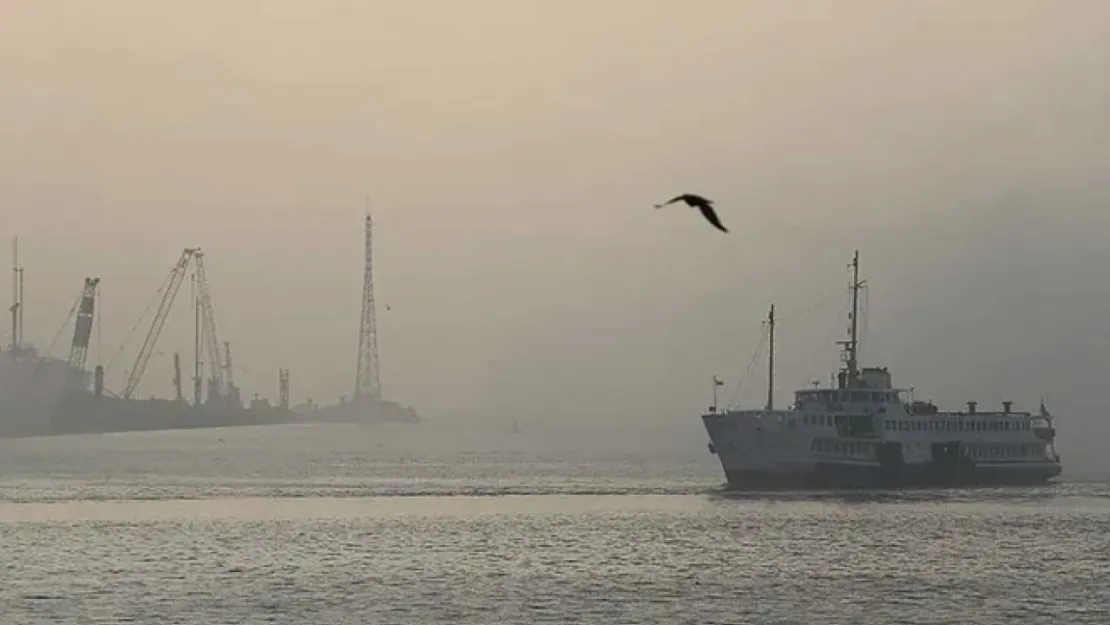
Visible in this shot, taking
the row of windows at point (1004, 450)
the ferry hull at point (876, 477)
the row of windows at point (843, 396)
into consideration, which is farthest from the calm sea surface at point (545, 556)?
the row of windows at point (843, 396)

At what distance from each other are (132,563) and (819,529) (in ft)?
123

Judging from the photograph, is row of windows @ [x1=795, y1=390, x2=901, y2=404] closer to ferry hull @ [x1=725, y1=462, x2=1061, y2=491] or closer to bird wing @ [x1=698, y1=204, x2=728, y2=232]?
ferry hull @ [x1=725, y1=462, x2=1061, y2=491]

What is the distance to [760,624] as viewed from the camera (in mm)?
52875

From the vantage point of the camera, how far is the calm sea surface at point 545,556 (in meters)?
56.3

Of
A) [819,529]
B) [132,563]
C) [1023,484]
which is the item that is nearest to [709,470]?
[1023,484]

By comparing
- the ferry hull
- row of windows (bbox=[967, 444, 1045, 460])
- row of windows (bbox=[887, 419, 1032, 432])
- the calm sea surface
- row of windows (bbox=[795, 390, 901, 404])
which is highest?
row of windows (bbox=[795, 390, 901, 404])

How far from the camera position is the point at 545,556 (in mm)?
73812

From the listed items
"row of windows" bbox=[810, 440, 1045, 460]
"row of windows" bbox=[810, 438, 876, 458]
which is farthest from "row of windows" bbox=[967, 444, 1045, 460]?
A: "row of windows" bbox=[810, 438, 876, 458]

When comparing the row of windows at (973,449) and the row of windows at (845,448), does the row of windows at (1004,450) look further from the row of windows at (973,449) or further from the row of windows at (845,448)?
the row of windows at (845,448)

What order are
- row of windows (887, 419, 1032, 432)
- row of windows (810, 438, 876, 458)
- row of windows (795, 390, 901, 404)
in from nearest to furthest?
row of windows (810, 438, 876, 458) → row of windows (795, 390, 901, 404) → row of windows (887, 419, 1032, 432)

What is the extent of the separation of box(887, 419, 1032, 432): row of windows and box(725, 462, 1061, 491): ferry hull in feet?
8.85

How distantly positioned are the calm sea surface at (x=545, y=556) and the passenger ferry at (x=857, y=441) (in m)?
2.51

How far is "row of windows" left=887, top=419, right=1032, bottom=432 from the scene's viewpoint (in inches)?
4685

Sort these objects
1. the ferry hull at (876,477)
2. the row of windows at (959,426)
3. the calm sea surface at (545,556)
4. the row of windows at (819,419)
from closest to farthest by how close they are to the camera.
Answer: the calm sea surface at (545,556) → the row of windows at (819,419) → the ferry hull at (876,477) → the row of windows at (959,426)
